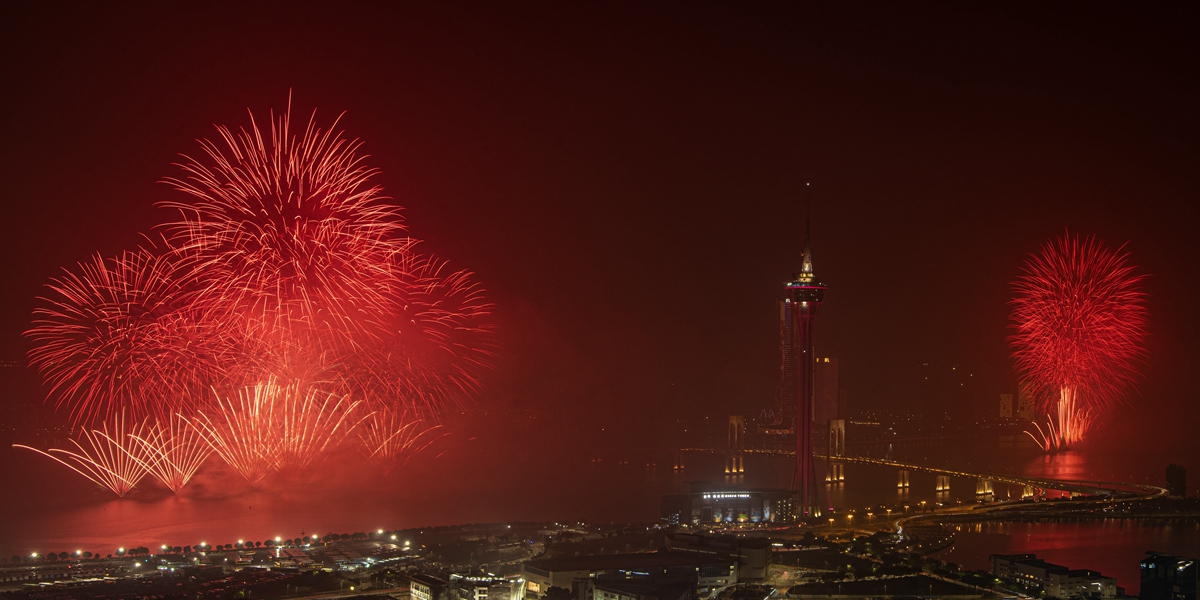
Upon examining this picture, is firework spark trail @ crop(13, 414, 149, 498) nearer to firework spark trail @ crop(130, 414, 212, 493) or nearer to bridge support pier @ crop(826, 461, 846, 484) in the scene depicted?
firework spark trail @ crop(130, 414, 212, 493)

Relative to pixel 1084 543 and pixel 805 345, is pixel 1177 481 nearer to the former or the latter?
pixel 1084 543

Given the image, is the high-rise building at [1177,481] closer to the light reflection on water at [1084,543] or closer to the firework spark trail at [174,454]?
the light reflection on water at [1084,543]

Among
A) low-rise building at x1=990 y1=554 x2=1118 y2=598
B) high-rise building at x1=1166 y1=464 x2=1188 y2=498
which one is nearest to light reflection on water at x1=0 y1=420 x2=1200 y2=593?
low-rise building at x1=990 y1=554 x2=1118 y2=598

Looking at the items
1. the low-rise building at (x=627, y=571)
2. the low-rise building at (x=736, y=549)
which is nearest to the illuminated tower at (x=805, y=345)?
the low-rise building at (x=736, y=549)

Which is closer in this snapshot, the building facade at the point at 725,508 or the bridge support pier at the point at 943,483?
the building facade at the point at 725,508

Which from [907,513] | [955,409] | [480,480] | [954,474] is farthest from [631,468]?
[955,409]

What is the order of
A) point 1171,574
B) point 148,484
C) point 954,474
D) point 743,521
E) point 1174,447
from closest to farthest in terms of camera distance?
point 1171,574
point 743,521
point 148,484
point 954,474
point 1174,447

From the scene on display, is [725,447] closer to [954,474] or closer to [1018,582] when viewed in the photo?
[954,474]
